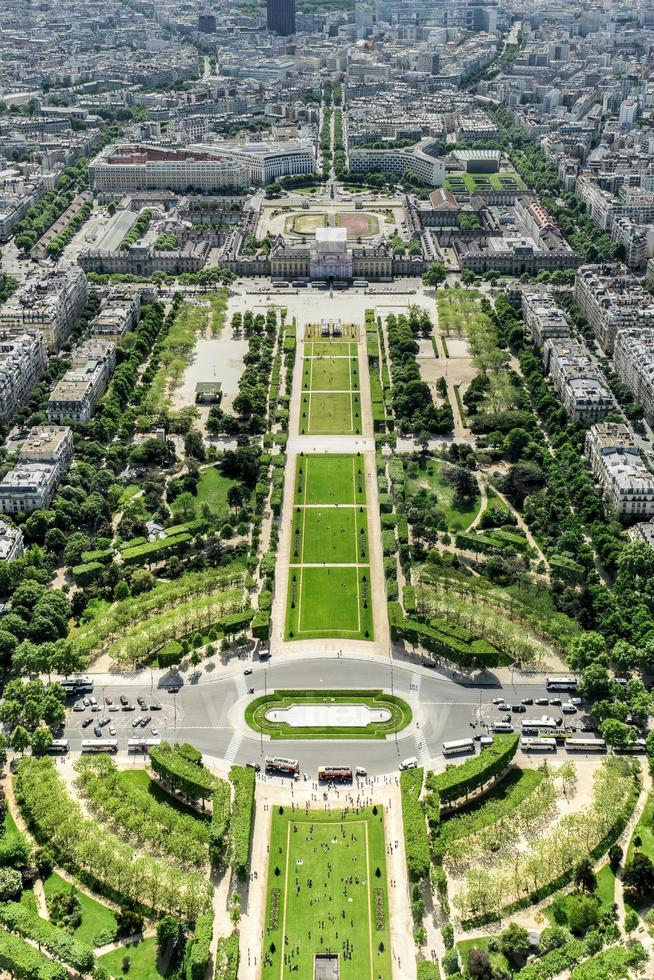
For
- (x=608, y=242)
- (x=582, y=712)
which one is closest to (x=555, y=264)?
(x=608, y=242)

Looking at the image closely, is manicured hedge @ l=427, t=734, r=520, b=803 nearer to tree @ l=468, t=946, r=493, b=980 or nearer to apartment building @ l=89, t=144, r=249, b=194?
tree @ l=468, t=946, r=493, b=980

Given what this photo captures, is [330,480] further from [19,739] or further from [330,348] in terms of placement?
[19,739]

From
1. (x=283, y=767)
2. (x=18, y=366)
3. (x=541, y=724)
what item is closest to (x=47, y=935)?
(x=283, y=767)

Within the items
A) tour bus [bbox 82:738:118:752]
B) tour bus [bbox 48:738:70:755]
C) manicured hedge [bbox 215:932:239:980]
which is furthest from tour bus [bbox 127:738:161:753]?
manicured hedge [bbox 215:932:239:980]

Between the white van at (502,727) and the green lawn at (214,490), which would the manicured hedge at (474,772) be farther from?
the green lawn at (214,490)

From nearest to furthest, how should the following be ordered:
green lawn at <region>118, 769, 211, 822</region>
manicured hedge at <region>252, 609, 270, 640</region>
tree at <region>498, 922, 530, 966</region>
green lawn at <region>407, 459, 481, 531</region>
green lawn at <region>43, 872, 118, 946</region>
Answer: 1. tree at <region>498, 922, 530, 966</region>
2. green lawn at <region>43, 872, 118, 946</region>
3. green lawn at <region>118, 769, 211, 822</region>
4. manicured hedge at <region>252, 609, 270, 640</region>
5. green lawn at <region>407, 459, 481, 531</region>

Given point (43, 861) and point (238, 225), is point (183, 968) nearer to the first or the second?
point (43, 861)
